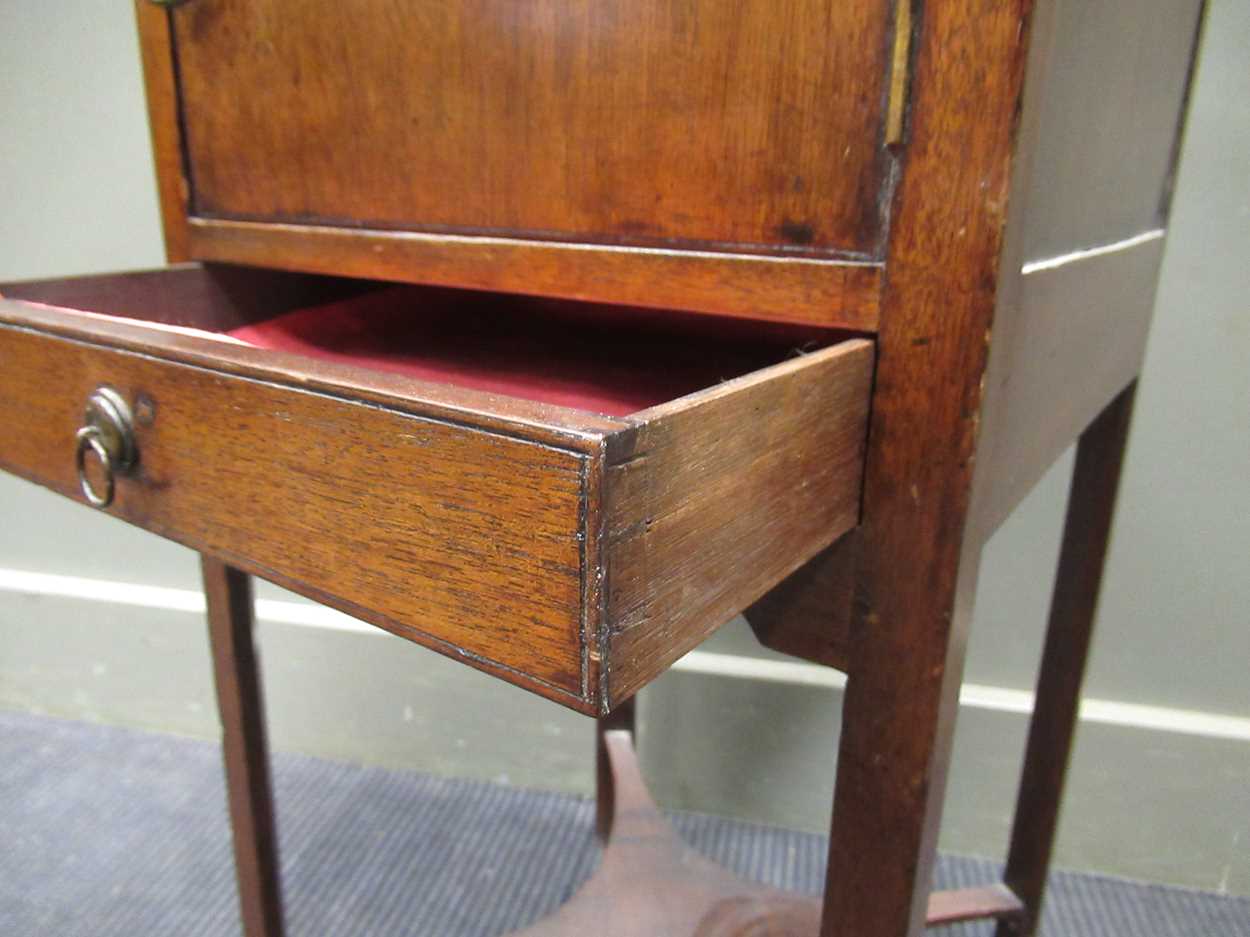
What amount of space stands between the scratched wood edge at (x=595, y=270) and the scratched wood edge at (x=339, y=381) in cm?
15

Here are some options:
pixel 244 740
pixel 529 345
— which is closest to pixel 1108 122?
pixel 529 345

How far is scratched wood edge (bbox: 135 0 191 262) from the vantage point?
603 mm

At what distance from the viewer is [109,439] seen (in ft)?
1.36

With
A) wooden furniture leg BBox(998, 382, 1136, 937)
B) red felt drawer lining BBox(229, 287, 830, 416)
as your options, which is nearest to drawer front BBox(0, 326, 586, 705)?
red felt drawer lining BBox(229, 287, 830, 416)

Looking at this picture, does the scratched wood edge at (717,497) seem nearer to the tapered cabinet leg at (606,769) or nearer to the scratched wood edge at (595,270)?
the scratched wood edge at (595,270)

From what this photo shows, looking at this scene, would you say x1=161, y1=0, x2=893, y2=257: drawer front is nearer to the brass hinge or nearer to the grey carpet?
the brass hinge

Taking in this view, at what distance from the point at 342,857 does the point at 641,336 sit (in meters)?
0.80

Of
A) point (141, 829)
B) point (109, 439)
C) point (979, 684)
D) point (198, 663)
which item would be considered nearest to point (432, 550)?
point (109, 439)

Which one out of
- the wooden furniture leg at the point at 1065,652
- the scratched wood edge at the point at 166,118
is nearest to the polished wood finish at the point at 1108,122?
the wooden furniture leg at the point at 1065,652

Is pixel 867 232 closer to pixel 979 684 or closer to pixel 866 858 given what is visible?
pixel 866 858

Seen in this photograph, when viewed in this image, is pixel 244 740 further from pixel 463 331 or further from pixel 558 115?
pixel 558 115

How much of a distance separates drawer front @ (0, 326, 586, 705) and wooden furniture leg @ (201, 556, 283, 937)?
0.31 meters

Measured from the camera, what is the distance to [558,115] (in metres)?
0.45

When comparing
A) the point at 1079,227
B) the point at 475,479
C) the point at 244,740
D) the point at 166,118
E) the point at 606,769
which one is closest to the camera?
the point at 475,479
